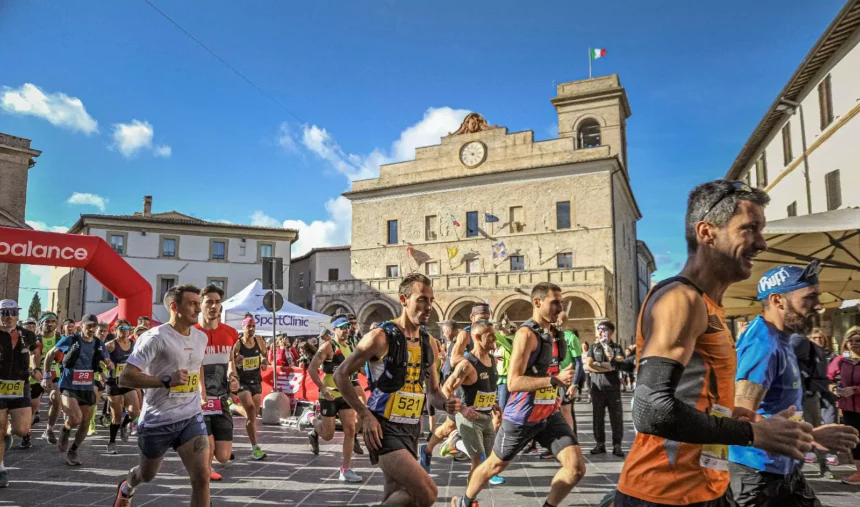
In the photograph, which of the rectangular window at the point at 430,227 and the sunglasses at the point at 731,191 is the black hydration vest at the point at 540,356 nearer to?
the sunglasses at the point at 731,191

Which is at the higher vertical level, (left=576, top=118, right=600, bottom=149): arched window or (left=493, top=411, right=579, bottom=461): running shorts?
(left=576, top=118, right=600, bottom=149): arched window

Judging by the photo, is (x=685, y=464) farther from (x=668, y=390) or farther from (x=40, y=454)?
(x=40, y=454)

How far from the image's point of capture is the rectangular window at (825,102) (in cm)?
2077

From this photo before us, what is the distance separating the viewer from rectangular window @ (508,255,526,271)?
38656 mm

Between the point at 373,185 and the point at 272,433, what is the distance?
112 ft

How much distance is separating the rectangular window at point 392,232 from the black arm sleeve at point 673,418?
4133cm

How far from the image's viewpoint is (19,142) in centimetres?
3959

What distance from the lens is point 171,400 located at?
480cm

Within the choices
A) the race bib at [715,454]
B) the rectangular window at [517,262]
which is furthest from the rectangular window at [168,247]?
the race bib at [715,454]

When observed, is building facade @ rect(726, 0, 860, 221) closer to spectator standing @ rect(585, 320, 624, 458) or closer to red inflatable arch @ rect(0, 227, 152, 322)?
spectator standing @ rect(585, 320, 624, 458)

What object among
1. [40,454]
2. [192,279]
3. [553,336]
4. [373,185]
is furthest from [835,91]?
[192,279]

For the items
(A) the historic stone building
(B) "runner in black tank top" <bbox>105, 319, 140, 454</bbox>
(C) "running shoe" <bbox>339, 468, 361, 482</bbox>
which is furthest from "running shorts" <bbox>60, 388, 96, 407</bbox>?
(A) the historic stone building

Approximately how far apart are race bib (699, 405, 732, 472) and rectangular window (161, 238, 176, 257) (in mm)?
49314

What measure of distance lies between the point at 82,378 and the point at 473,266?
31.8 metres
